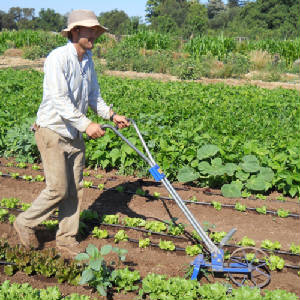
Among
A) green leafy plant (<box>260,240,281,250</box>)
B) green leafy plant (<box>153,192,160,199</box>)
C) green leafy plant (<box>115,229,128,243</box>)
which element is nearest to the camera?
green leafy plant (<box>260,240,281,250</box>)

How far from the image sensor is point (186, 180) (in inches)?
223

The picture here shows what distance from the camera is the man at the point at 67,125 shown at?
353 centimetres

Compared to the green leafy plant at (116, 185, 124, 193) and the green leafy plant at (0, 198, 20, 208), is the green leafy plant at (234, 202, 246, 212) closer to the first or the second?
the green leafy plant at (116, 185, 124, 193)

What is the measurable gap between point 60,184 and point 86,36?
4.24 feet

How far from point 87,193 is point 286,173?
252 centimetres

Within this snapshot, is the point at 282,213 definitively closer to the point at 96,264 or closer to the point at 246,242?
the point at 246,242

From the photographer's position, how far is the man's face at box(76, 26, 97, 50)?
358 centimetres

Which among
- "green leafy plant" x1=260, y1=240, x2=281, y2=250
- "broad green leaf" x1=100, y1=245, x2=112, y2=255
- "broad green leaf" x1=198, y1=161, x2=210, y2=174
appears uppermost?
"broad green leaf" x1=198, y1=161, x2=210, y2=174

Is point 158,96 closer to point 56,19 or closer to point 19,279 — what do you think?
point 19,279

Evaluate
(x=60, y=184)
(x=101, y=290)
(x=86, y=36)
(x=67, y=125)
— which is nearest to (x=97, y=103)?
(x=67, y=125)

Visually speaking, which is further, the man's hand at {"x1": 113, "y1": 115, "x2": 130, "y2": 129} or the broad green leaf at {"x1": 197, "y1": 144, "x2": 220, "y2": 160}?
the broad green leaf at {"x1": 197, "y1": 144, "x2": 220, "y2": 160}

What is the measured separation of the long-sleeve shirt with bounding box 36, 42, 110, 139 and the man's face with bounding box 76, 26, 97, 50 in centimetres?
9

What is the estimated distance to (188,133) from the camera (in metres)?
6.20

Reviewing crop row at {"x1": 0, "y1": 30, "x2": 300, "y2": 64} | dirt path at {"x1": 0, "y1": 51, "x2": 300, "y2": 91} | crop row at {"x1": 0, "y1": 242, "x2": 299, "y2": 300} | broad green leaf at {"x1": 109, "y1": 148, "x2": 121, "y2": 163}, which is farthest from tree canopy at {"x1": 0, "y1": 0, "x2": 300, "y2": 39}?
crop row at {"x1": 0, "y1": 242, "x2": 299, "y2": 300}
